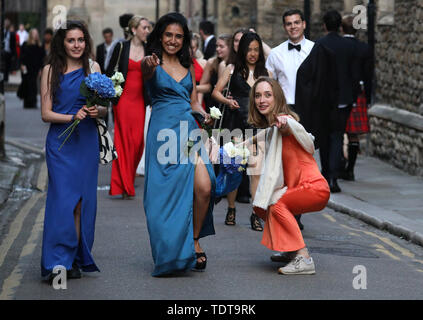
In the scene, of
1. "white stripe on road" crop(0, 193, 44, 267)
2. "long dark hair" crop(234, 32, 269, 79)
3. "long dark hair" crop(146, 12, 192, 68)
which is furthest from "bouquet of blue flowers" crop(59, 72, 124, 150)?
"long dark hair" crop(234, 32, 269, 79)

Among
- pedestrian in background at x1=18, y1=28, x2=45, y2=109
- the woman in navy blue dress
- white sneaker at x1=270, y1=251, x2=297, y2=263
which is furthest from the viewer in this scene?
pedestrian in background at x1=18, y1=28, x2=45, y2=109

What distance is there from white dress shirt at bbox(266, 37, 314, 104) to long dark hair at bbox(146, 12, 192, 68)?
2549mm

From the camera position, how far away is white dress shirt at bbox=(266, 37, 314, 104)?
10.5 metres

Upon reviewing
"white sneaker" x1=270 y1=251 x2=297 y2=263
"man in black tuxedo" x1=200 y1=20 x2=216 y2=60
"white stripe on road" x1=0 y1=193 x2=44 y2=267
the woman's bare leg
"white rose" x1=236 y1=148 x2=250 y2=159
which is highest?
"man in black tuxedo" x1=200 y1=20 x2=216 y2=60

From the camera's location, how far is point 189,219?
781 cm

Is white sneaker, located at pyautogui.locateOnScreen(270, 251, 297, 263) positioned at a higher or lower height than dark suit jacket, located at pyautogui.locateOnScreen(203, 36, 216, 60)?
lower

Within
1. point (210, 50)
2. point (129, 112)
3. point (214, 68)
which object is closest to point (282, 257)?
point (214, 68)

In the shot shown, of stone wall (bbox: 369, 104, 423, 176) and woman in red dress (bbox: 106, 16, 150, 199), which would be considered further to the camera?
stone wall (bbox: 369, 104, 423, 176)

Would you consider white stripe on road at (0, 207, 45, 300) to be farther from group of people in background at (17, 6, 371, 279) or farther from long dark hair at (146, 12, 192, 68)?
long dark hair at (146, 12, 192, 68)

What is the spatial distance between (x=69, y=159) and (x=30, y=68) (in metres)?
21.4

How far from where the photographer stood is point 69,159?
7.81m

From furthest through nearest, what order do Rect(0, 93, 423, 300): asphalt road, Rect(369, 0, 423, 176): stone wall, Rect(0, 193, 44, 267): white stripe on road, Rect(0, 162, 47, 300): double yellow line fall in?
Rect(369, 0, 423, 176): stone wall, Rect(0, 193, 44, 267): white stripe on road, Rect(0, 162, 47, 300): double yellow line, Rect(0, 93, 423, 300): asphalt road

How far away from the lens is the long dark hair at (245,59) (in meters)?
10.7

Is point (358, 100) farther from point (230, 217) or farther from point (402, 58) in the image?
point (230, 217)
